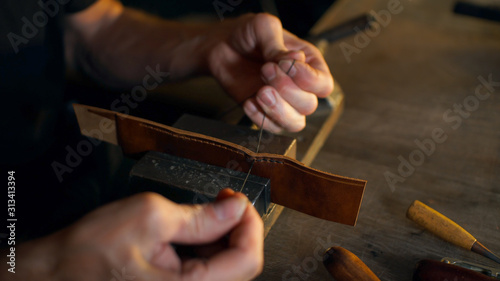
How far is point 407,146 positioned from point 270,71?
42 centimetres

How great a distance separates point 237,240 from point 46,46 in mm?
988

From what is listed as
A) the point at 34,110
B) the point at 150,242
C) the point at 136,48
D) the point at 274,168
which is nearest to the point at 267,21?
the point at 274,168

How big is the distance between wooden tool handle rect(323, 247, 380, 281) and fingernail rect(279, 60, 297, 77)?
0.39 metres

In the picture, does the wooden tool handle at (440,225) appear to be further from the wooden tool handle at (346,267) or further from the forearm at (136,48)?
the forearm at (136,48)

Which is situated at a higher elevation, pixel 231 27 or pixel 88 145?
pixel 231 27

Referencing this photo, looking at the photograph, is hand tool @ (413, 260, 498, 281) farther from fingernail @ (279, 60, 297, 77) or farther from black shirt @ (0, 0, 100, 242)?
black shirt @ (0, 0, 100, 242)

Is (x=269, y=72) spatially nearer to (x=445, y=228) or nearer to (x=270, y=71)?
(x=270, y=71)

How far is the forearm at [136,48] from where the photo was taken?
1.16 m

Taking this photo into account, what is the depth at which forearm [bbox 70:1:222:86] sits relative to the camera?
3.80 ft

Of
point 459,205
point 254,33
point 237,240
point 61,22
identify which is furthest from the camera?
point 61,22

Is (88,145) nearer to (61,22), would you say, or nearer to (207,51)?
(61,22)

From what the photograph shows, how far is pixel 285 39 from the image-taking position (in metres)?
0.98

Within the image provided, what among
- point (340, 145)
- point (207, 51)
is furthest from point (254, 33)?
point (340, 145)

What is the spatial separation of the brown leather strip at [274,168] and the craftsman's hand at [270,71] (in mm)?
186
